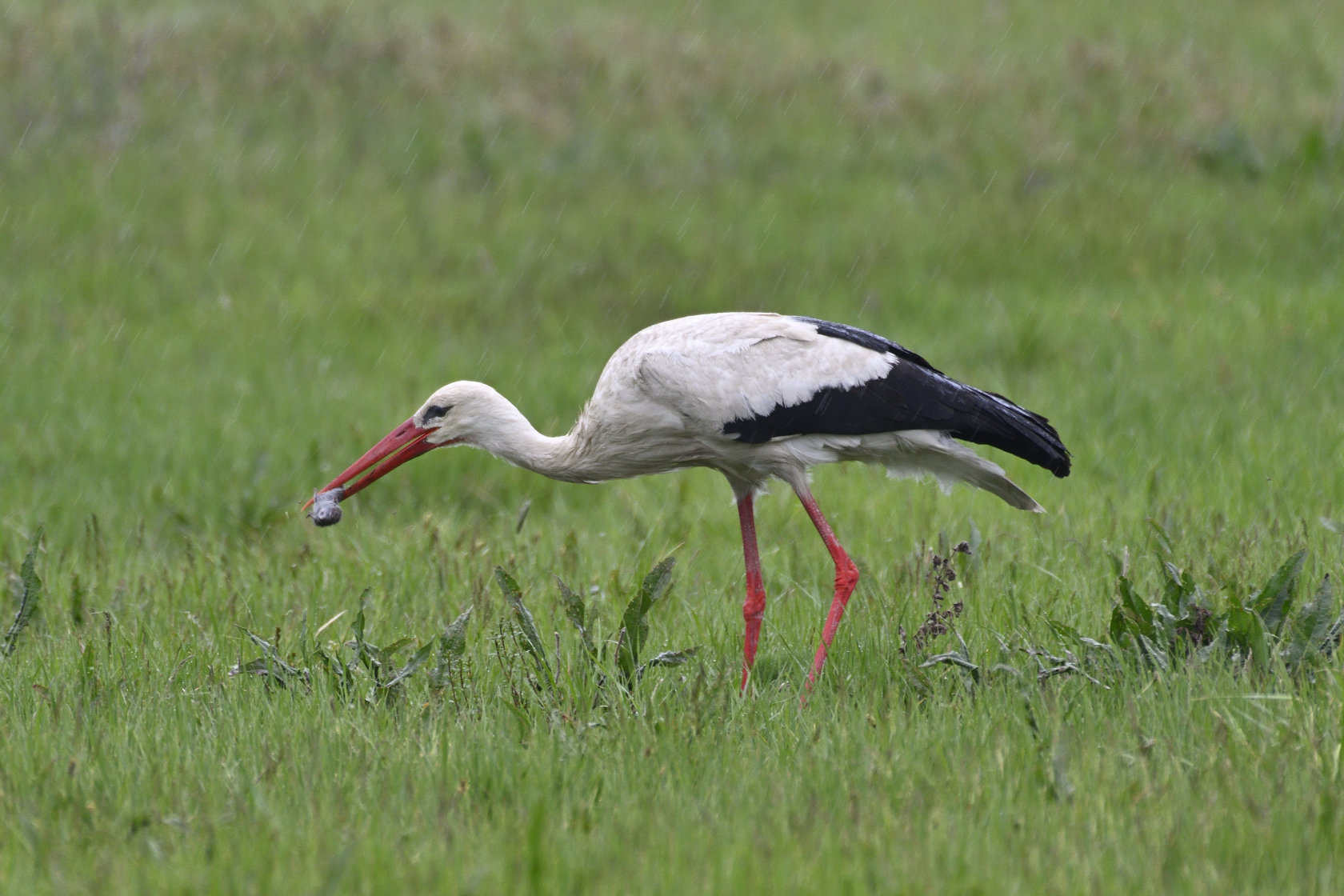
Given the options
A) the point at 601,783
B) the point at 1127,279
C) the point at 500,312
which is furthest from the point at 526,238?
the point at 601,783

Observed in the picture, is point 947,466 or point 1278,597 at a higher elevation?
point 947,466

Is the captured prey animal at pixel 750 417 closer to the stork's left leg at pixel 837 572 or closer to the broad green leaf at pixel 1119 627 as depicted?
the stork's left leg at pixel 837 572

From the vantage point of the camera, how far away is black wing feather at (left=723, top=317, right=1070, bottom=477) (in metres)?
4.62

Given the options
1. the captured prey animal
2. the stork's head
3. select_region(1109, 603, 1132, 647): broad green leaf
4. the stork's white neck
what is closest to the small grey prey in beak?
the captured prey animal

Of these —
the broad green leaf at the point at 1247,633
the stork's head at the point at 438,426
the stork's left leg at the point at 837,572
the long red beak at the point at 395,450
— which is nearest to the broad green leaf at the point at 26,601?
the long red beak at the point at 395,450

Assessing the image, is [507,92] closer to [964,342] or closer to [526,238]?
[526,238]

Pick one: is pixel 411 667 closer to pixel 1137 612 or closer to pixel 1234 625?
pixel 1137 612

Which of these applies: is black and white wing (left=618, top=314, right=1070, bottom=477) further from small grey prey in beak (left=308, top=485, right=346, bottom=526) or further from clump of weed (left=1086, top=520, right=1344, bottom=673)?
small grey prey in beak (left=308, top=485, right=346, bottom=526)

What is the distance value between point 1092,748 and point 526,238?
7.37 metres

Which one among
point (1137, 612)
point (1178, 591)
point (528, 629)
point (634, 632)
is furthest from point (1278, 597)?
point (528, 629)

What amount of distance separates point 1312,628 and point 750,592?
5.90 feet

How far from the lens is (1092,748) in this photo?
3.19 m

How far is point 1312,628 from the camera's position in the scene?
148 inches

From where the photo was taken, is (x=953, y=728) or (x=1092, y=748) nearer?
(x=1092, y=748)
